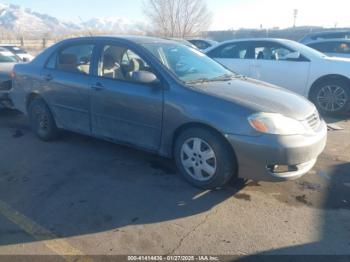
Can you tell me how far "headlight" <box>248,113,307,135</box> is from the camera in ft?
12.0

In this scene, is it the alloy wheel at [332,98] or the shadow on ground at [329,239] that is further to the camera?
the alloy wheel at [332,98]

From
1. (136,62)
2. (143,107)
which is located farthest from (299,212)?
(136,62)

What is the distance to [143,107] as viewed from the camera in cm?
441

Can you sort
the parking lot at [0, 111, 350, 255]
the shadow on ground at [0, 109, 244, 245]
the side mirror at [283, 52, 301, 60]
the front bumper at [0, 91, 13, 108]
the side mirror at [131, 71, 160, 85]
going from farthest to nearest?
1. the side mirror at [283, 52, 301, 60]
2. the front bumper at [0, 91, 13, 108]
3. the side mirror at [131, 71, 160, 85]
4. the shadow on ground at [0, 109, 244, 245]
5. the parking lot at [0, 111, 350, 255]

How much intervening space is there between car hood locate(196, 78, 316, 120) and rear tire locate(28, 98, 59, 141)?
262 cm

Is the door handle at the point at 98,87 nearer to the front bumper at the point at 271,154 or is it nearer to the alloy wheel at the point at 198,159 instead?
the alloy wheel at the point at 198,159

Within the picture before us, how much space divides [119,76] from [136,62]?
0.92 ft

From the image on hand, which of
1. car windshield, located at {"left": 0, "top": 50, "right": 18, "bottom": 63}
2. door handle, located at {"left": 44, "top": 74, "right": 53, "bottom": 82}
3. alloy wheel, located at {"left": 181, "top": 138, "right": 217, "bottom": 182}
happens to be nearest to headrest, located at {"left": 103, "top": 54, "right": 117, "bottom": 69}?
door handle, located at {"left": 44, "top": 74, "right": 53, "bottom": 82}

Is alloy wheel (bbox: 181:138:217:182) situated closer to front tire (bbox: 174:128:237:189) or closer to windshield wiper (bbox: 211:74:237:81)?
front tire (bbox: 174:128:237:189)

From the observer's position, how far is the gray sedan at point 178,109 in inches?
148

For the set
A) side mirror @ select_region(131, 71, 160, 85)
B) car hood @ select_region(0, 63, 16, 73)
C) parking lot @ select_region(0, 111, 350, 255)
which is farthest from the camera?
car hood @ select_region(0, 63, 16, 73)

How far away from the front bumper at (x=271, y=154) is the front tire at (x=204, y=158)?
0.43ft

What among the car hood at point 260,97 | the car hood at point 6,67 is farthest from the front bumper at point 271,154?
the car hood at point 6,67

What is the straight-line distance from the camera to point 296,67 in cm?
805
